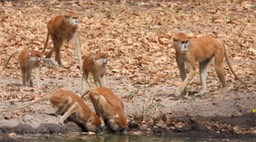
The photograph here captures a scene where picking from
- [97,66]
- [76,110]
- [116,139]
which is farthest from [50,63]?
[116,139]

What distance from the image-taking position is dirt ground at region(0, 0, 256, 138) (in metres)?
16.3

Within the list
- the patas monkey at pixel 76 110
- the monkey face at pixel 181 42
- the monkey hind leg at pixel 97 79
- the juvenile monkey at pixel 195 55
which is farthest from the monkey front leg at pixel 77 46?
the patas monkey at pixel 76 110

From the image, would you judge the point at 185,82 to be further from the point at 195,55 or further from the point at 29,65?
the point at 29,65

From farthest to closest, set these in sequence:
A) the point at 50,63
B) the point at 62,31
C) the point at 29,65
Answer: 1. the point at 62,31
2. the point at 50,63
3. the point at 29,65

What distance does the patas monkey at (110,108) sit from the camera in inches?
616

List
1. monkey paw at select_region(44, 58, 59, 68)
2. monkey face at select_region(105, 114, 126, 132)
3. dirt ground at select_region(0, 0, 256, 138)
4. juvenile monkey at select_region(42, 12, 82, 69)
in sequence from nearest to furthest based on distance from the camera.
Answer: monkey face at select_region(105, 114, 126, 132) < dirt ground at select_region(0, 0, 256, 138) < monkey paw at select_region(44, 58, 59, 68) < juvenile monkey at select_region(42, 12, 82, 69)

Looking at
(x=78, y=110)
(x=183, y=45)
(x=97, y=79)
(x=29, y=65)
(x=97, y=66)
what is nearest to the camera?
(x=78, y=110)

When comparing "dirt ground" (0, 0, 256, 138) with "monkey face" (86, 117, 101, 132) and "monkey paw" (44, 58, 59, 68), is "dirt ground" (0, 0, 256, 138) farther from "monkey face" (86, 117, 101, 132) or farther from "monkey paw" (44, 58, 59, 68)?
"monkey face" (86, 117, 101, 132)

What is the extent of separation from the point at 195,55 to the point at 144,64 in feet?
12.7

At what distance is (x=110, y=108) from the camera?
616 inches

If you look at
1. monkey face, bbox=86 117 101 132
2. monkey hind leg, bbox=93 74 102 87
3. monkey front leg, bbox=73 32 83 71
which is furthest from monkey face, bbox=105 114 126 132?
monkey front leg, bbox=73 32 83 71

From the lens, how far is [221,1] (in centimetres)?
2894

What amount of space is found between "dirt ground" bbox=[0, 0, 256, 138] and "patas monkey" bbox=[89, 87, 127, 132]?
404 millimetres

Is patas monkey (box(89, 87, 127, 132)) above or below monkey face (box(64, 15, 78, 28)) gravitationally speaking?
below
